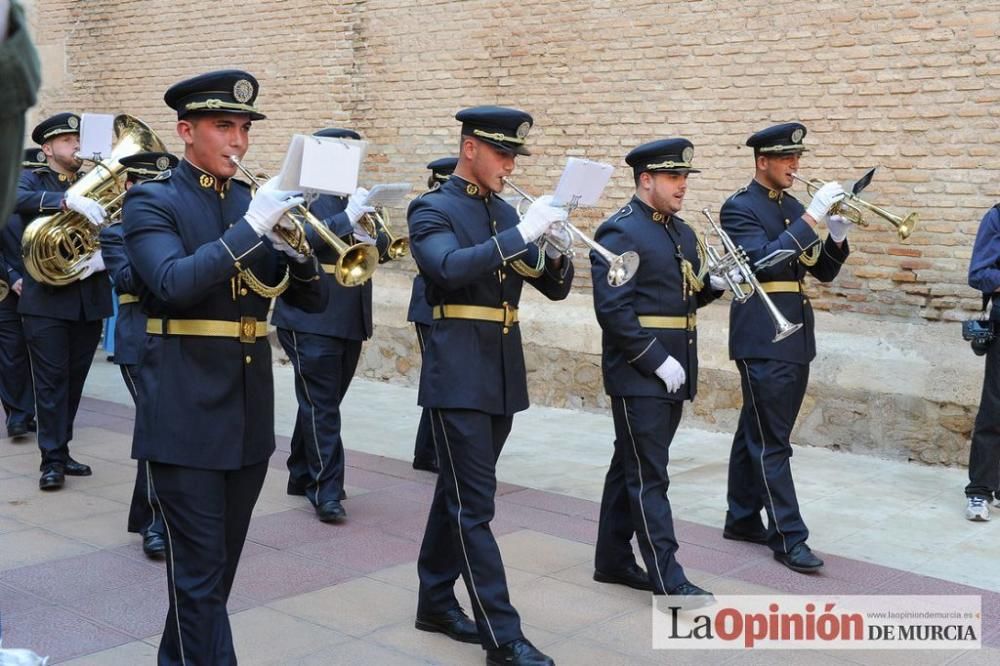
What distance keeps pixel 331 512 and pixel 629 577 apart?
74.8 inches

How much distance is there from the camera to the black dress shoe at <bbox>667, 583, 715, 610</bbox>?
4.97m

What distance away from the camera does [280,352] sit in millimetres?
12469

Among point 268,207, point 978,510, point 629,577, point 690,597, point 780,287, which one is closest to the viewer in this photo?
point 268,207

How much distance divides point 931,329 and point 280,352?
7068 millimetres

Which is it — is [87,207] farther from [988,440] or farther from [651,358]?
[988,440]

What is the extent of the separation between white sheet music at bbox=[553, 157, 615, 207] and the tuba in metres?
2.99

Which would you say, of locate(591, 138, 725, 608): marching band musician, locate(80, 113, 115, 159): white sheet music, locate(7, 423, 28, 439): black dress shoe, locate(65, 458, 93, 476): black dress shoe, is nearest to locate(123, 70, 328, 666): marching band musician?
locate(591, 138, 725, 608): marching band musician

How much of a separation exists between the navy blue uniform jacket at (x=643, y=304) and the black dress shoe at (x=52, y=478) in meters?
3.87

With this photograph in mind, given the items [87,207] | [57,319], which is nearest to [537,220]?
[87,207]

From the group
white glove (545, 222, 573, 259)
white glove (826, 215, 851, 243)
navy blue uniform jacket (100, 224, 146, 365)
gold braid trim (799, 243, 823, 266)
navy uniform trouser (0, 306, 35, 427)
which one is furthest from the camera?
navy uniform trouser (0, 306, 35, 427)

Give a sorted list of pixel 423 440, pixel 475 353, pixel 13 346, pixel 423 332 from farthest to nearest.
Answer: pixel 13 346 → pixel 423 440 → pixel 423 332 → pixel 475 353

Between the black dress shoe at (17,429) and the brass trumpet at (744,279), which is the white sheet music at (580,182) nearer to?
the brass trumpet at (744,279)

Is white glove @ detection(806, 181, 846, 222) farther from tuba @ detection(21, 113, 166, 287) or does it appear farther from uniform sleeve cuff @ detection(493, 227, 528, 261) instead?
tuba @ detection(21, 113, 166, 287)

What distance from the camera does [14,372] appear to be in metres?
8.38
